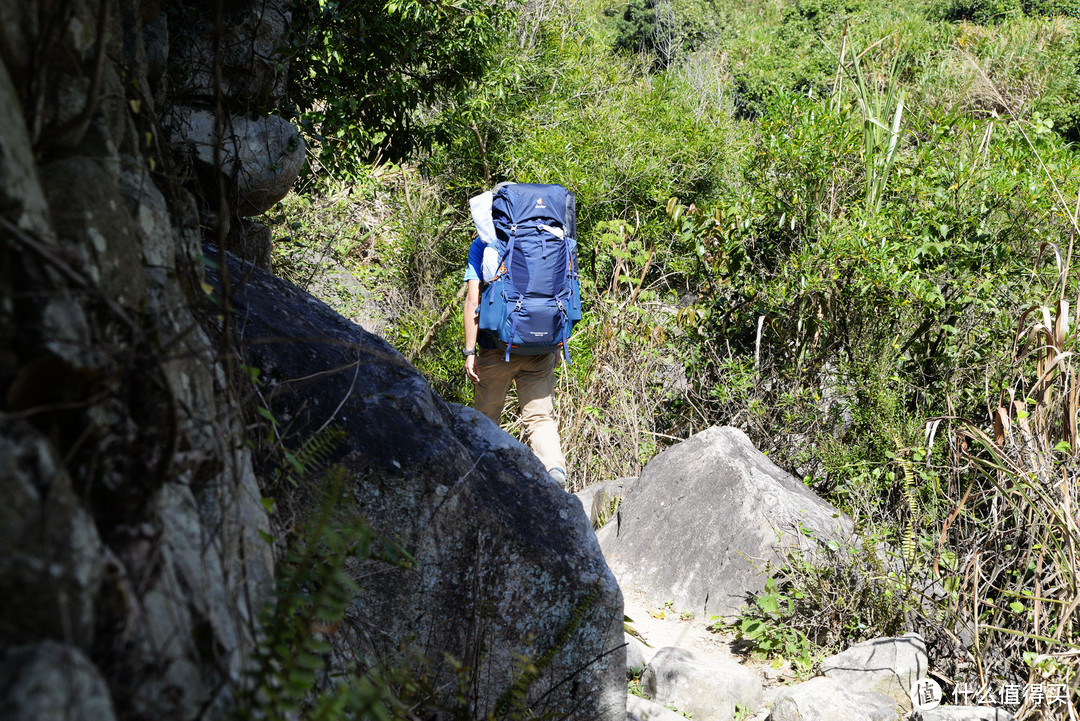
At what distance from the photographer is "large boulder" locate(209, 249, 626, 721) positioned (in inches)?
89.8

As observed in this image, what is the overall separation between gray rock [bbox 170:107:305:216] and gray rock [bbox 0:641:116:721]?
225cm

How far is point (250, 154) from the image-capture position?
10.4ft

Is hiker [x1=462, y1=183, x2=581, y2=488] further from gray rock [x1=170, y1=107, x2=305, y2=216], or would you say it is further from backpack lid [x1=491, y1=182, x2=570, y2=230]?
gray rock [x1=170, y1=107, x2=305, y2=216]

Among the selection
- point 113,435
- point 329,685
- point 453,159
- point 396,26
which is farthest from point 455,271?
point 113,435

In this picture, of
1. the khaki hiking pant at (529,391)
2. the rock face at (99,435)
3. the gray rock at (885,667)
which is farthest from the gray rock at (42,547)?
the khaki hiking pant at (529,391)

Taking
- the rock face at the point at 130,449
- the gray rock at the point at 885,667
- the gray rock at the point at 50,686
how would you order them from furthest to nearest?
1. the gray rock at the point at 885,667
2. the rock face at the point at 130,449
3. the gray rock at the point at 50,686

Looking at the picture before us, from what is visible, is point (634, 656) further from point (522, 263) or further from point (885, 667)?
point (522, 263)

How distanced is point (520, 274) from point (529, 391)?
78 cm

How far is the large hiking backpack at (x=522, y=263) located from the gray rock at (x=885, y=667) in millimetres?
2039

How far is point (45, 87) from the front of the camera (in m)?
1.19

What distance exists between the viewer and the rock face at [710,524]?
4121 millimetres

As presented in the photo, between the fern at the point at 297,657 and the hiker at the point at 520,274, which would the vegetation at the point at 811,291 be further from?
the fern at the point at 297,657

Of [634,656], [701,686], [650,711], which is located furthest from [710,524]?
[650,711]

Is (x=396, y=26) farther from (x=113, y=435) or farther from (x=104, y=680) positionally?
(x=104, y=680)
